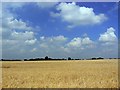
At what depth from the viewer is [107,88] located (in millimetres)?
17531

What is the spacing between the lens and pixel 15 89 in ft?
57.0

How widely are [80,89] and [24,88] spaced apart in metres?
2.81

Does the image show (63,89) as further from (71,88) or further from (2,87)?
(2,87)

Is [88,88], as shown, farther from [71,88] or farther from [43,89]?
[43,89]

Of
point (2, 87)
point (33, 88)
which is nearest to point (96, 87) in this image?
point (33, 88)

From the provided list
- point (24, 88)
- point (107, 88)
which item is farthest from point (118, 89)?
point (24, 88)

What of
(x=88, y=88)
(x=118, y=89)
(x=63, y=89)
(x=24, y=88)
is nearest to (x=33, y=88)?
(x=24, y=88)

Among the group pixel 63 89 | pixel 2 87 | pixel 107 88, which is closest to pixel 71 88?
pixel 63 89

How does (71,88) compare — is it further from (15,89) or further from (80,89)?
(15,89)

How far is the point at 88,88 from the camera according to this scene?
17672mm

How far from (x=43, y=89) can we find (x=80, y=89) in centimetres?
183

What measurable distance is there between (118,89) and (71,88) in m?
2.31

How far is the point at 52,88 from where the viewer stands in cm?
1762

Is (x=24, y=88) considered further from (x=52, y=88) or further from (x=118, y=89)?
(x=118, y=89)
